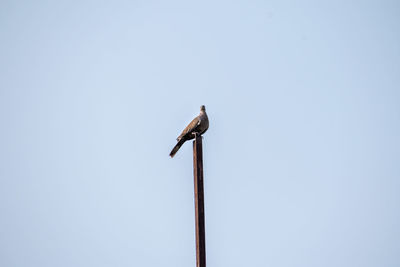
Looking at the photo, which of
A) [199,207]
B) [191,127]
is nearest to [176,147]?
[191,127]

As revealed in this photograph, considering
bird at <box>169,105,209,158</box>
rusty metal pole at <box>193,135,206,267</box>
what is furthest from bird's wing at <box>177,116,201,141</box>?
rusty metal pole at <box>193,135,206,267</box>

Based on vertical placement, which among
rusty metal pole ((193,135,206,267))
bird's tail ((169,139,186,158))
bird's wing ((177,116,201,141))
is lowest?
rusty metal pole ((193,135,206,267))

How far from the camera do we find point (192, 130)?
5.12m

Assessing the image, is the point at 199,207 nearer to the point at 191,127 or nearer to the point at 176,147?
the point at 191,127

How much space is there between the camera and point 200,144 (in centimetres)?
419

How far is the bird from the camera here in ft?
16.9

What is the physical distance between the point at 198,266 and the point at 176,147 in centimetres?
188

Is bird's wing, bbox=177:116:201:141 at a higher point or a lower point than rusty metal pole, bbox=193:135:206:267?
higher

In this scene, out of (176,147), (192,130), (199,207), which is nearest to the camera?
(199,207)

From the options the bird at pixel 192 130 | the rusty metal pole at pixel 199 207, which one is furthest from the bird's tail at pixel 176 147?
the rusty metal pole at pixel 199 207

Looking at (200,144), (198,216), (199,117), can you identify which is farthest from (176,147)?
(198,216)

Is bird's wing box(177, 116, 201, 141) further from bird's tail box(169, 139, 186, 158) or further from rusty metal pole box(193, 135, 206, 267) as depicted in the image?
rusty metal pole box(193, 135, 206, 267)

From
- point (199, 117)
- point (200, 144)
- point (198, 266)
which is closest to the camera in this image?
point (198, 266)

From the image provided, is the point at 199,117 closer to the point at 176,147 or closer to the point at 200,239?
the point at 176,147
